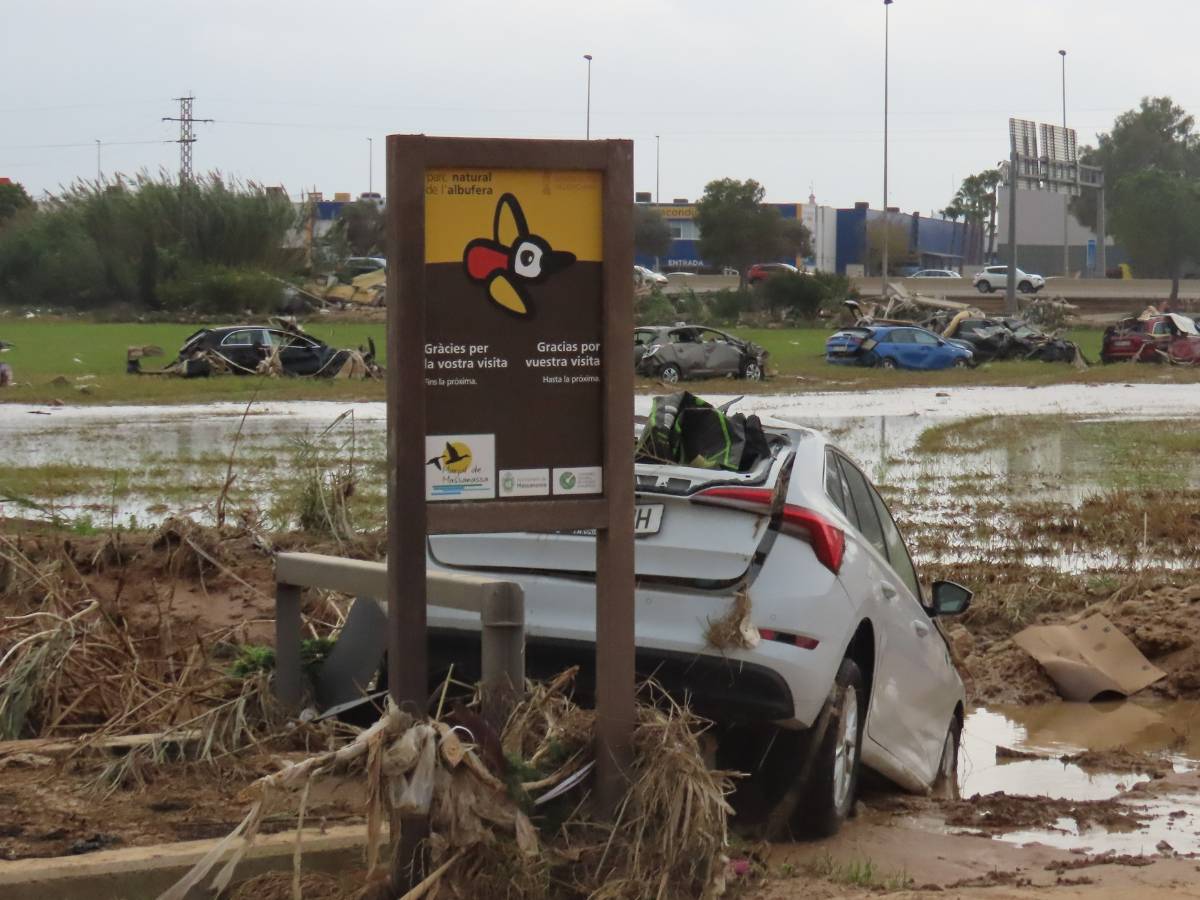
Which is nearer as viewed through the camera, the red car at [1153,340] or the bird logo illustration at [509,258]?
the bird logo illustration at [509,258]

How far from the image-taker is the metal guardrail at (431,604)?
4773 mm

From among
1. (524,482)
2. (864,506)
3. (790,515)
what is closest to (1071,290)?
(864,506)

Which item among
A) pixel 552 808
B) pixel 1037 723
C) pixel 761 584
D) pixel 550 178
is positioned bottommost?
pixel 1037 723

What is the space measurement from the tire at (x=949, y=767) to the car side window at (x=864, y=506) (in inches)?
44.7

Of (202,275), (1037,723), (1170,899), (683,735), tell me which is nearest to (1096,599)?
(1037,723)

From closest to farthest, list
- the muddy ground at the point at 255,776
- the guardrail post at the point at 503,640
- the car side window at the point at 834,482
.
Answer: the guardrail post at the point at 503,640 < the muddy ground at the point at 255,776 < the car side window at the point at 834,482

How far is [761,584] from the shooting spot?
5.62 meters

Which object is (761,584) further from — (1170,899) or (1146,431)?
(1146,431)

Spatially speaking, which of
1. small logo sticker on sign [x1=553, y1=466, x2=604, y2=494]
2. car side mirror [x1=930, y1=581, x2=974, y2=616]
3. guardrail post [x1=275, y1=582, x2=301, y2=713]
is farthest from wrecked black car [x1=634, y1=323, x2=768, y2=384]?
small logo sticker on sign [x1=553, y1=466, x2=604, y2=494]

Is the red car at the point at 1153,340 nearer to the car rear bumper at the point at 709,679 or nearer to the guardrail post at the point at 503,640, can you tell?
the car rear bumper at the point at 709,679

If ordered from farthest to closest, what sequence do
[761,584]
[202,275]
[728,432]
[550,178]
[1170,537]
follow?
[202,275]
[1170,537]
[728,432]
[761,584]
[550,178]

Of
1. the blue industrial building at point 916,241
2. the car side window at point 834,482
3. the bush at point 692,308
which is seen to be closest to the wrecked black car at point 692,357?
the bush at point 692,308

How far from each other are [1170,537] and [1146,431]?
43.3 ft

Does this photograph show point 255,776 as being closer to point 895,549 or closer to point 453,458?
point 453,458
